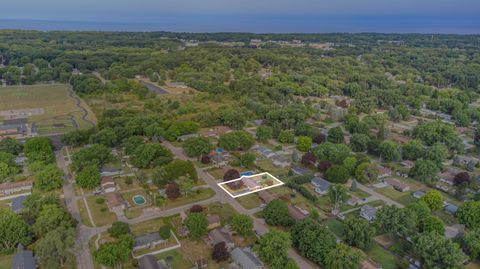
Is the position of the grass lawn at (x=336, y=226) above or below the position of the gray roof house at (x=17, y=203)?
below

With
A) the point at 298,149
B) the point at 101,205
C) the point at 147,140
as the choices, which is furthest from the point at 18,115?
the point at 298,149

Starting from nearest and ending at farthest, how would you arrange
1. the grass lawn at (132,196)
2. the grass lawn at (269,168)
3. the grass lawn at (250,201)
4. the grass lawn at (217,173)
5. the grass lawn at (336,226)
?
the grass lawn at (336,226), the grass lawn at (132,196), the grass lawn at (250,201), the grass lawn at (217,173), the grass lawn at (269,168)

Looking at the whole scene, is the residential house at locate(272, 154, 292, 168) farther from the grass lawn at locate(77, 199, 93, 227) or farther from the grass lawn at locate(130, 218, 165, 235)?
the grass lawn at locate(77, 199, 93, 227)

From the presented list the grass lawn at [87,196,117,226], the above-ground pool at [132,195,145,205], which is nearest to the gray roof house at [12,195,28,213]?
the grass lawn at [87,196,117,226]

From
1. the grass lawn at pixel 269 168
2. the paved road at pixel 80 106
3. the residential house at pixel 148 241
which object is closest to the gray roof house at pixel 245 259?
the residential house at pixel 148 241

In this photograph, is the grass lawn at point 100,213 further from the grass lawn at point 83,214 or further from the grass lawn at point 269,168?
the grass lawn at point 269,168

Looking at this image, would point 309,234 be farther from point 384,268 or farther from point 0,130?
point 0,130

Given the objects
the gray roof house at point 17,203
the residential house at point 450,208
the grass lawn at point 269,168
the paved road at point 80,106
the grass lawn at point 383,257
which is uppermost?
the paved road at point 80,106
